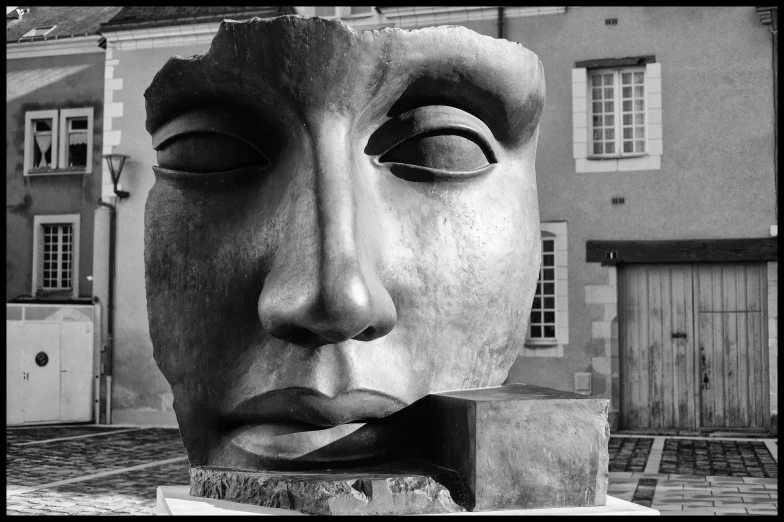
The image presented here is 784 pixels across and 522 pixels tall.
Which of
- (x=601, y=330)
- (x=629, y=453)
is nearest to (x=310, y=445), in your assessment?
(x=629, y=453)

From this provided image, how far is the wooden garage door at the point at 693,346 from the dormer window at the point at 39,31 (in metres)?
10.9

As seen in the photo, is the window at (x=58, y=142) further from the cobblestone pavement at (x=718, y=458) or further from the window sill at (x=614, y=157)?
the cobblestone pavement at (x=718, y=458)

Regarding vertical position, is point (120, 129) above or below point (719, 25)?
below

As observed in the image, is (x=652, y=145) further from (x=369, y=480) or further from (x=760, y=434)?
(x=369, y=480)

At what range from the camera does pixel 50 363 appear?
545 inches

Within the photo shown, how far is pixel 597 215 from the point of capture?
1278 centimetres

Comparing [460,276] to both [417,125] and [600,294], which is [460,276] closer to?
[417,125]

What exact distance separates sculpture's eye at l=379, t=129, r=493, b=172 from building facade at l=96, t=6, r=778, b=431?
1011 centimetres

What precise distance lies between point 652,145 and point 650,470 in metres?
5.19

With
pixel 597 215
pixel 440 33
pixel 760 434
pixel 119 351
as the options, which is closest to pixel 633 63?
pixel 597 215

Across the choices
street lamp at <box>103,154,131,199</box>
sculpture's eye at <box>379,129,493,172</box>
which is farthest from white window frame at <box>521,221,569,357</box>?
sculpture's eye at <box>379,129,493,172</box>

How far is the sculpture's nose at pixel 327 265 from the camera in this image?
216 centimetres

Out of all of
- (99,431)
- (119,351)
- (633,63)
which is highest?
(633,63)

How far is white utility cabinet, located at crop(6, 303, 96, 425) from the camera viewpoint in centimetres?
1351
